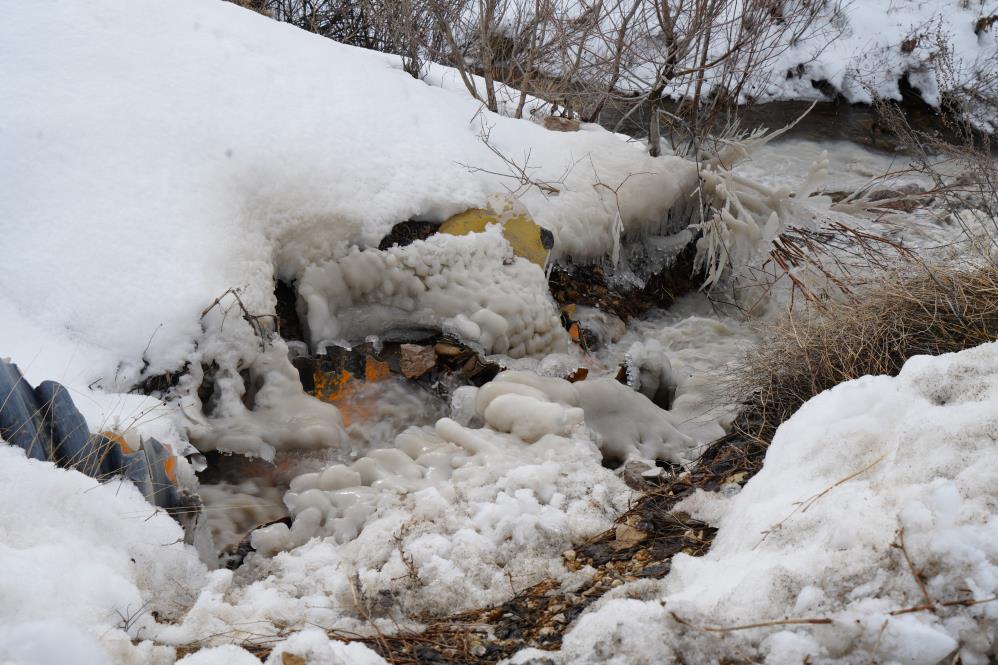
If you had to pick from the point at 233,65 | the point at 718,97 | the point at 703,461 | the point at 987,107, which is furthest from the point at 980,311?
the point at 987,107

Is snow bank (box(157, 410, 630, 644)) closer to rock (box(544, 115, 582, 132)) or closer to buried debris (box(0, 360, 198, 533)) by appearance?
buried debris (box(0, 360, 198, 533))

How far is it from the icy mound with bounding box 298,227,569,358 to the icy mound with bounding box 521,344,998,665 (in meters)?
2.16

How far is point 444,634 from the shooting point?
205 cm

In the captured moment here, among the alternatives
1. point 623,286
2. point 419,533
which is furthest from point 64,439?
point 623,286

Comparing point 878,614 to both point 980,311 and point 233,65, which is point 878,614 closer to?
point 980,311

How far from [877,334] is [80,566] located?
8.37ft

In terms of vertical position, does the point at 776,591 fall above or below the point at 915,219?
below

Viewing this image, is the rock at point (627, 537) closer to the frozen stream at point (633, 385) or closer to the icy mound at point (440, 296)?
the frozen stream at point (633, 385)

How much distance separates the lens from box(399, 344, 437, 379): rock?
12.9ft

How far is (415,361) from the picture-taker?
3.95 metres

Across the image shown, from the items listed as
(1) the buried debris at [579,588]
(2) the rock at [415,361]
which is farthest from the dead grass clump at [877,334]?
(2) the rock at [415,361]

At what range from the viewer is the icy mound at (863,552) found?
1.47m

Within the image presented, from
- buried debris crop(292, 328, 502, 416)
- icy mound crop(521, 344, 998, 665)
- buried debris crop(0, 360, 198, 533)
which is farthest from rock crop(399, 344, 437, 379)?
icy mound crop(521, 344, 998, 665)

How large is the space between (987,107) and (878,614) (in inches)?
357
